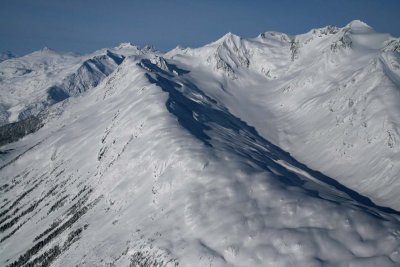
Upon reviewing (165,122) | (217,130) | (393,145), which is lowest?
(393,145)

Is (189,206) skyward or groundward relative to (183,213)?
skyward

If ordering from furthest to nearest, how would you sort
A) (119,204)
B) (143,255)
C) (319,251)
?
(119,204), (143,255), (319,251)

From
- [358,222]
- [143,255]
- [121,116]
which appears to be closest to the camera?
[358,222]

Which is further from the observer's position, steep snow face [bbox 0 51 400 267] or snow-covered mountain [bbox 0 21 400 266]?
snow-covered mountain [bbox 0 21 400 266]

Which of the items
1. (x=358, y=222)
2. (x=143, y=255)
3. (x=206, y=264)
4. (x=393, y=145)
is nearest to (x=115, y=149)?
(x=143, y=255)

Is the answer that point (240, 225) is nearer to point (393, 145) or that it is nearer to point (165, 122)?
point (165, 122)

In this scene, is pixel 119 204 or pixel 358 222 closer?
pixel 358 222

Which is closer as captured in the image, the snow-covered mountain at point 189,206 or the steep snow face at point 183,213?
the steep snow face at point 183,213

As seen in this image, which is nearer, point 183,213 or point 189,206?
point 183,213
